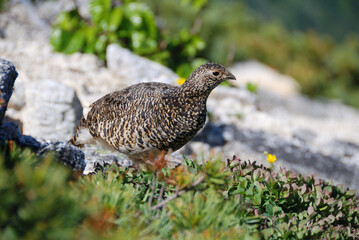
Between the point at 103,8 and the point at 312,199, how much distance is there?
531 centimetres

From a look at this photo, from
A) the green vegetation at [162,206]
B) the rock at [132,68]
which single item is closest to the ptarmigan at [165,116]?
the green vegetation at [162,206]

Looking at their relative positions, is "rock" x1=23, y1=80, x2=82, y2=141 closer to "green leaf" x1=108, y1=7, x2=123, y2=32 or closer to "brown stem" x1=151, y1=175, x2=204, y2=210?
"green leaf" x1=108, y1=7, x2=123, y2=32

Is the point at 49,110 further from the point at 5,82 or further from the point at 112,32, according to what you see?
the point at 112,32

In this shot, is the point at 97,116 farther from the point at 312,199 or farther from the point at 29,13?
the point at 29,13

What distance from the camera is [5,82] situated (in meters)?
2.24

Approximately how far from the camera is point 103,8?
677 cm

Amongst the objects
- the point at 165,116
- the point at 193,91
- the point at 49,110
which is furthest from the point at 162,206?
the point at 49,110

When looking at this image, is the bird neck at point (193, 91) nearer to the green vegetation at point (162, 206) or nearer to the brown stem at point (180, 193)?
the green vegetation at point (162, 206)

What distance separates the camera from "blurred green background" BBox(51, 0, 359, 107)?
6809mm

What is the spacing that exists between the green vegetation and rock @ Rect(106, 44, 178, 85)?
3297mm

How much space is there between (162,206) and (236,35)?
10.8 m

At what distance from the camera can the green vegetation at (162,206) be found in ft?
4.55

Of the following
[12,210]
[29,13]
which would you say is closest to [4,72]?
[12,210]

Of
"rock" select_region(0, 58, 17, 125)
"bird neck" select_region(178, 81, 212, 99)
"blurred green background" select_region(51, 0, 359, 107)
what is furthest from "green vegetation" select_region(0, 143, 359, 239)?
"blurred green background" select_region(51, 0, 359, 107)
